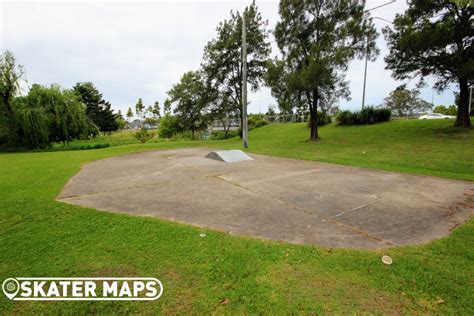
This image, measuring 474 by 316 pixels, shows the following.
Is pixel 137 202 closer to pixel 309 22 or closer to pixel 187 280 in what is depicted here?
pixel 187 280

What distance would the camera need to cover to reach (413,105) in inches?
1674

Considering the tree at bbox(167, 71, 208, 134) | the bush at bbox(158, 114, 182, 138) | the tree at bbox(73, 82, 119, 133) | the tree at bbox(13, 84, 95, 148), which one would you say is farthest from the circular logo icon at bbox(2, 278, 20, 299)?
the tree at bbox(73, 82, 119, 133)

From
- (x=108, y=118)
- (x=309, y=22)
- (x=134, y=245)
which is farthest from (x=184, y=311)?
(x=108, y=118)

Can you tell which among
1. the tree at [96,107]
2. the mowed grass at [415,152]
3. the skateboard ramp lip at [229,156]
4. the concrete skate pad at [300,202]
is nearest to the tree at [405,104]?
the mowed grass at [415,152]

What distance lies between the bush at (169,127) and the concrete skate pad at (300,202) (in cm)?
3139

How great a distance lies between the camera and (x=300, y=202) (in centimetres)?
411

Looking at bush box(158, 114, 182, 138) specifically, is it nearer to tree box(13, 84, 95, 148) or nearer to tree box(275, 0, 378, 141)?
tree box(13, 84, 95, 148)

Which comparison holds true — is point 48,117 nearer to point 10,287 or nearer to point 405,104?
point 10,287

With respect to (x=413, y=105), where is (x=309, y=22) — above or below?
above

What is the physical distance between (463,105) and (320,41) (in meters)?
8.68

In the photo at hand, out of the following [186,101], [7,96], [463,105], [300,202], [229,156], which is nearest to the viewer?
[300,202]

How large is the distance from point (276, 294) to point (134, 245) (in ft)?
5.69

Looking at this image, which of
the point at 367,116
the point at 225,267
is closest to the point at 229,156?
the point at 225,267

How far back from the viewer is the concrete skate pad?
2.98m
